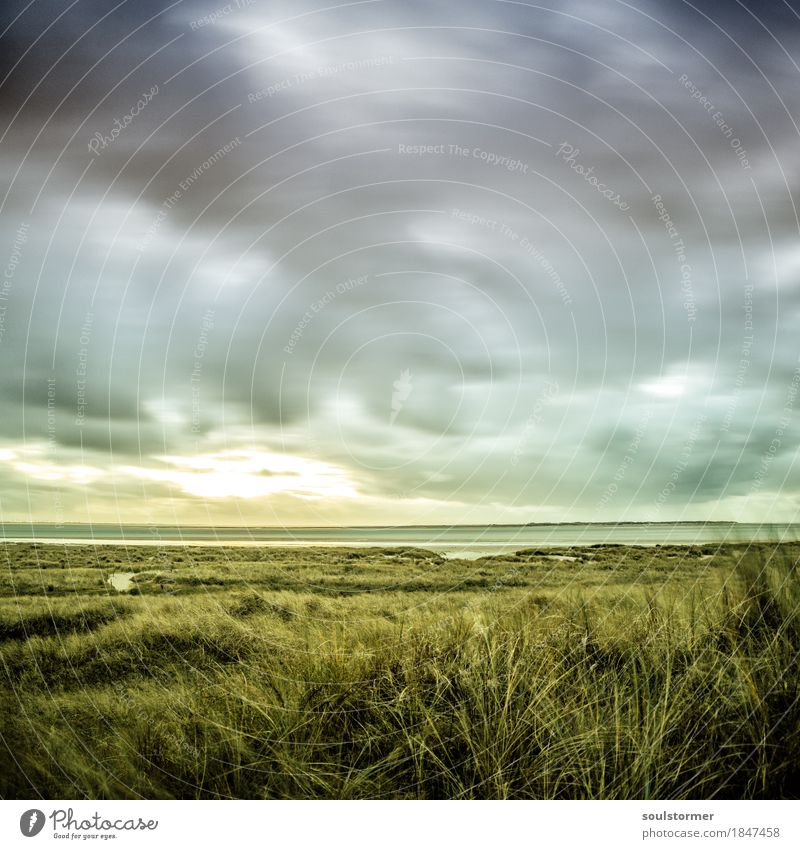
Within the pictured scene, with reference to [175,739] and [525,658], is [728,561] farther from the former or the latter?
[175,739]

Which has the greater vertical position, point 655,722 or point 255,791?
point 655,722

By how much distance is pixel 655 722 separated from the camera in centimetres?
452

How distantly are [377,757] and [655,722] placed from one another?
6.18 feet

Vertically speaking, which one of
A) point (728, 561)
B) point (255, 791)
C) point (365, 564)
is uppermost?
point (728, 561)
